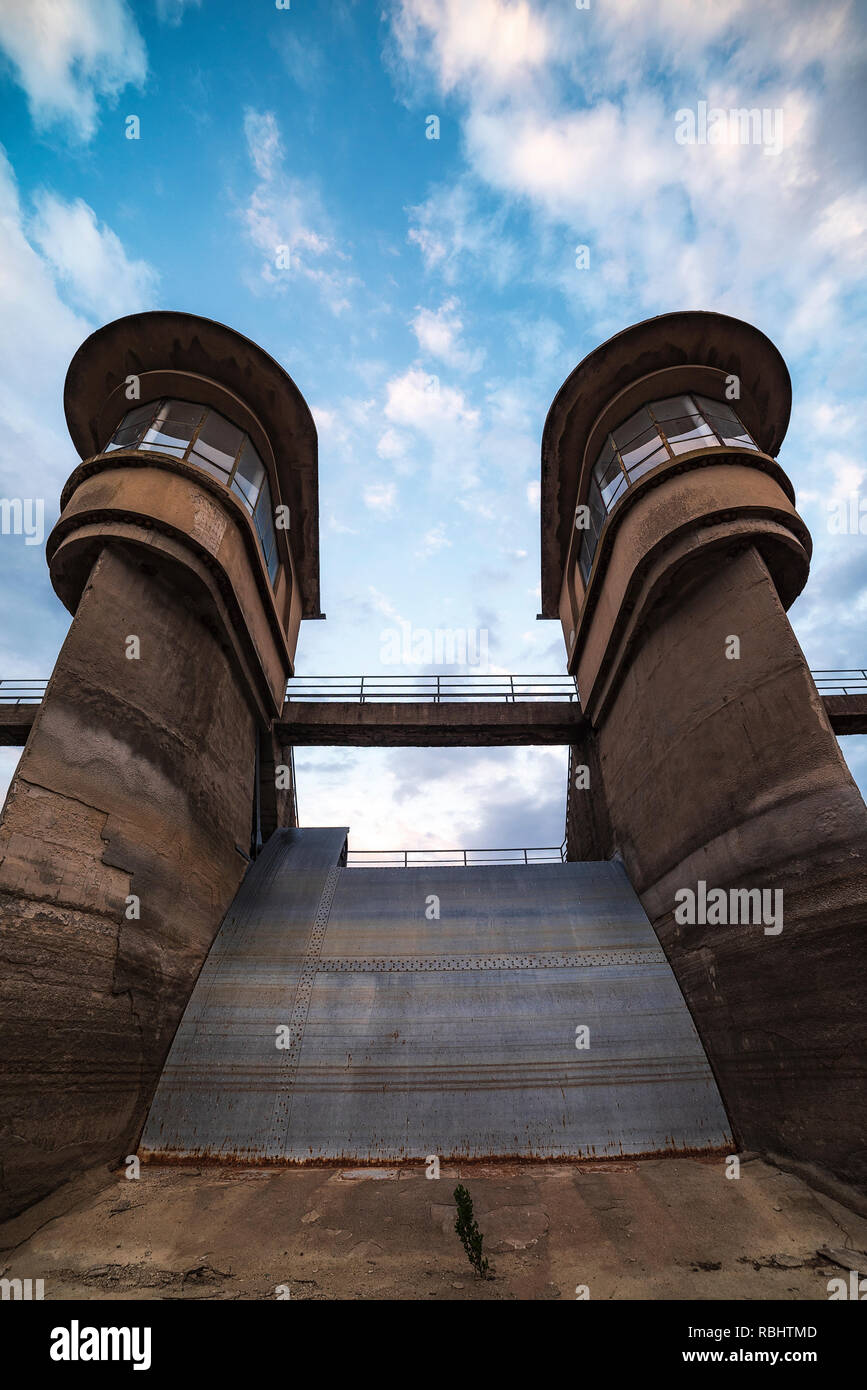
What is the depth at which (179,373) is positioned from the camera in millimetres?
→ 11703

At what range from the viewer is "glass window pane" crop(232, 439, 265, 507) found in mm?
11914

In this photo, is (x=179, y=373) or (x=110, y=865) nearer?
(x=110, y=865)

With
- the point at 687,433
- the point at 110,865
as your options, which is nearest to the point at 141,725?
the point at 110,865

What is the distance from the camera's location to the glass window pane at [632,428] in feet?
40.2

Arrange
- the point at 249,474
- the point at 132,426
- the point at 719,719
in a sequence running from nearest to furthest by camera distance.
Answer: the point at 719,719 → the point at 132,426 → the point at 249,474

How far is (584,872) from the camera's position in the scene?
11.4m

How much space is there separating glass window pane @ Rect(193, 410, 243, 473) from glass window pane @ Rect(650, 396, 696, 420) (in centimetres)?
966

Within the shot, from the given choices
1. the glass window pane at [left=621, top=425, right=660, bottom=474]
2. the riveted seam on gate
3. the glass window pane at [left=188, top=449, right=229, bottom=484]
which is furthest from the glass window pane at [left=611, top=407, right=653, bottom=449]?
the riveted seam on gate

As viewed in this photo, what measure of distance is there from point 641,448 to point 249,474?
9.04 metres

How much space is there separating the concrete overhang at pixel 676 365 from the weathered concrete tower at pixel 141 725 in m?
6.56

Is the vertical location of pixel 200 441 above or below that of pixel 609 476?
above

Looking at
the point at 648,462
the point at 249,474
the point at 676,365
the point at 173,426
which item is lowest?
the point at 648,462

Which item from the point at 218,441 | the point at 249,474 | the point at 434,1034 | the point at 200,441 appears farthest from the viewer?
the point at 249,474

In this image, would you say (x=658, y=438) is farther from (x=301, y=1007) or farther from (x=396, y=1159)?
(x=396, y=1159)
